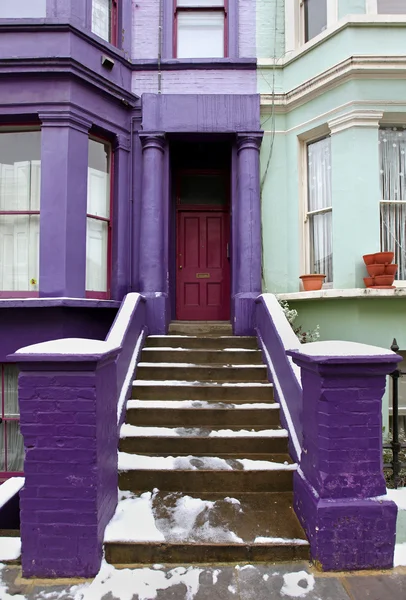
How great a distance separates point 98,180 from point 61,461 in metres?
4.44

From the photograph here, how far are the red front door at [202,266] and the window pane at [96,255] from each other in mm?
1393

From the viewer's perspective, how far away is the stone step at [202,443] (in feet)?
12.0

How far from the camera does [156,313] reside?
564 centimetres

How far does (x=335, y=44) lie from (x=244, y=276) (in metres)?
3.61

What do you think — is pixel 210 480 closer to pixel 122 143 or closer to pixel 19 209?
pixel 19 209

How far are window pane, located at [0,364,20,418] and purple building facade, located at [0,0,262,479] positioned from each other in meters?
0.02

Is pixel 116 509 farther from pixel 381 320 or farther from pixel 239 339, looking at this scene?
pixel 381 320

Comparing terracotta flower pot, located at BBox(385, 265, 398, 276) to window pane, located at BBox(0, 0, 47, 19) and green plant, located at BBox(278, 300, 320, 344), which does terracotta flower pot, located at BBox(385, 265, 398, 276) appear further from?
window pane, located at BBox(0, 0, 47, 19)

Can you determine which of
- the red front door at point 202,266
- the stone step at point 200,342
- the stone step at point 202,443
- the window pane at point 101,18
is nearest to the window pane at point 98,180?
the red front door at point 202,266

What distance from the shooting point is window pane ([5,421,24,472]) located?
17.1 feet

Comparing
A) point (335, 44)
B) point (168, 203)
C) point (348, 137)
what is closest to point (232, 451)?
point (168, 203)

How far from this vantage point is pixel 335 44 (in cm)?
563

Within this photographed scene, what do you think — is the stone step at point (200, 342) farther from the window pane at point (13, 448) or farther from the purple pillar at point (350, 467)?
the purple pillar at point (350, 467)

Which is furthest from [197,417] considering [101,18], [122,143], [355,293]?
[101,18]
